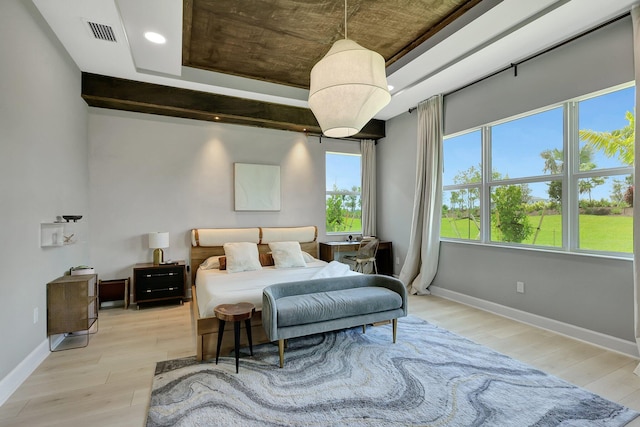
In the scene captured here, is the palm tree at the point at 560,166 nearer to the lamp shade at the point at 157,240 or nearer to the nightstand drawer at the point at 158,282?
the nightstand drawer at the point at 158,282

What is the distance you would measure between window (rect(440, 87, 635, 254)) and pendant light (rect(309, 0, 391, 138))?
7.42ft

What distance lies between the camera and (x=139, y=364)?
8.47 ft

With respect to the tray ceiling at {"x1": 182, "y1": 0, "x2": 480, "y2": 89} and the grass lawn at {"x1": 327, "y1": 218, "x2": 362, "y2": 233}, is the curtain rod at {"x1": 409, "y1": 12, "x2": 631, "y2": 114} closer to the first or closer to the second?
the tray ceiling at {"x1": 182, "y1": 0, "x2": 480, "y2": 89}

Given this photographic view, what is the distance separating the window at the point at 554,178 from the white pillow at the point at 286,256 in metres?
2.38

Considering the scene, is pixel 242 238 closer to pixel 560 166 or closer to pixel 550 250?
pixel 550 250

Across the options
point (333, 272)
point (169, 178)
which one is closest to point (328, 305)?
point (333, 272)

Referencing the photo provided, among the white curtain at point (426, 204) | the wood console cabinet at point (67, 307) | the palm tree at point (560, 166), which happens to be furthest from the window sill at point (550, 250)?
the wood console cabinet at point (67, 307)

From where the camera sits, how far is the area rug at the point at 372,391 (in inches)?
74.1

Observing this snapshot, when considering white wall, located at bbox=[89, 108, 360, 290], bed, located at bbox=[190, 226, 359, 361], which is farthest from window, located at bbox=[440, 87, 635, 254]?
white wall, located at bbox=[89, 108, 360, 290]

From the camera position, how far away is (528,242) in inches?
141

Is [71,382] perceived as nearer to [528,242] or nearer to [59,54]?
[59,54]

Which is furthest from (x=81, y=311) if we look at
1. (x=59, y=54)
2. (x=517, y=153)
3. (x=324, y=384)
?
(x=517, y=153)

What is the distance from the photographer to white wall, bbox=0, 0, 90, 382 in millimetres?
2135

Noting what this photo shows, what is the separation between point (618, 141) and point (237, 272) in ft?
14.2
